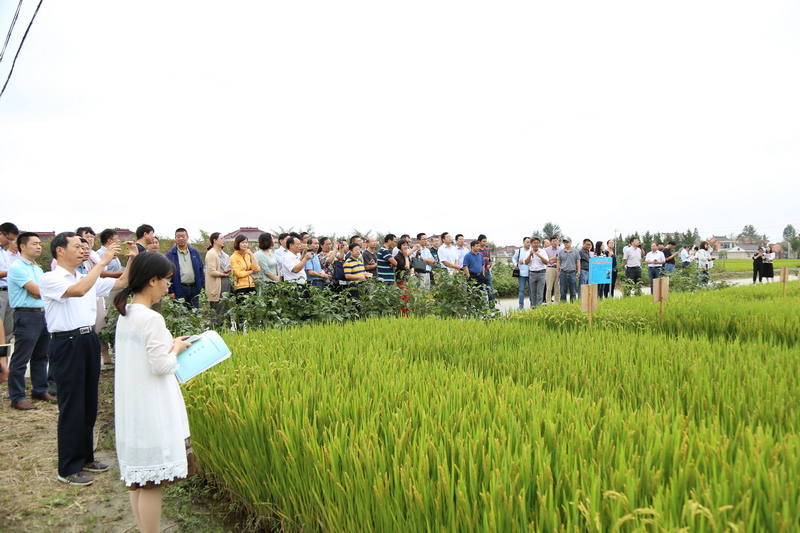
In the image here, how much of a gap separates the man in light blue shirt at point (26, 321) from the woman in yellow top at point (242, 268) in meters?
2.26

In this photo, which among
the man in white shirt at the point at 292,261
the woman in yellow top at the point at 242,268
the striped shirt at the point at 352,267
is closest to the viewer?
the woman in yellow top at the point at 242,268

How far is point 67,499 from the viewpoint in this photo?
2951 millimetres

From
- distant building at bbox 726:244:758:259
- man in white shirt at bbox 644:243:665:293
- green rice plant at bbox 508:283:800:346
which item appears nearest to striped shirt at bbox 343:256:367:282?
green rice plant at bbox 508:283:800:346

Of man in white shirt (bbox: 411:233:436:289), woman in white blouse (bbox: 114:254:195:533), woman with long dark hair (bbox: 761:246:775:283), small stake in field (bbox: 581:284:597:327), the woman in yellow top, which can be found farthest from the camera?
woman with long dark hair (bbox: 761:246:775:283)

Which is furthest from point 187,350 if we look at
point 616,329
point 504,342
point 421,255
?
point 421,255

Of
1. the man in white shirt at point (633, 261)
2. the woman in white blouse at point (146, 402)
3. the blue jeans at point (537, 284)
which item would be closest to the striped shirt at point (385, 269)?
the blue jeans at point (537, 284)

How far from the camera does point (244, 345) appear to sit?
163 inches

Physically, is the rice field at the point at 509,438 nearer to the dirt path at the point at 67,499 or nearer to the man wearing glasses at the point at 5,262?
the dirt path at the point at 67,499

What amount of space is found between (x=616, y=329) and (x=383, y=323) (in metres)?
2.85

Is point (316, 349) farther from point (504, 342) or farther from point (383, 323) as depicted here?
point (504, 342)

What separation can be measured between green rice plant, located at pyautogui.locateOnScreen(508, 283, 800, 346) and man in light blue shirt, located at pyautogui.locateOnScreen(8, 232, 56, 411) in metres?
5.55

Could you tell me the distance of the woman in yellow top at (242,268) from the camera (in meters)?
6.48

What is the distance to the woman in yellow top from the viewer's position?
255 inches

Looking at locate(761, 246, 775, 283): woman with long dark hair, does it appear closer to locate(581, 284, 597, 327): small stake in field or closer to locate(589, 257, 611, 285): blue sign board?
locate(589, 257, 611, 285): blue sign board
